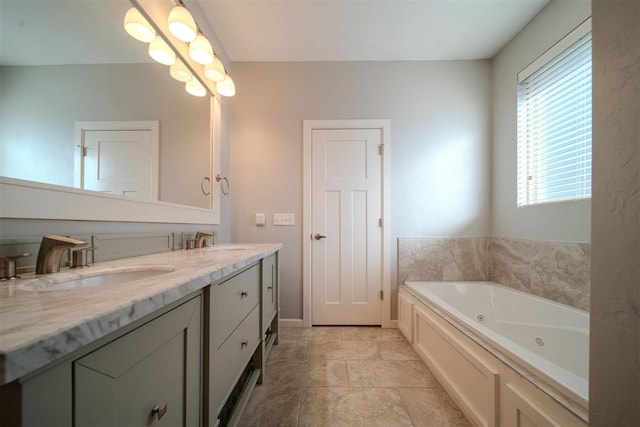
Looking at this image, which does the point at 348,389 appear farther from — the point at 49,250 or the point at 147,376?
the point at 49,250

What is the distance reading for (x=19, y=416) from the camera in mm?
288

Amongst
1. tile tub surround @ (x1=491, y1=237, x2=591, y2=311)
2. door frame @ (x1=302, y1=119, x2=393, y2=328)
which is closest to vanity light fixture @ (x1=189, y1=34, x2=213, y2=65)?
door frame @ (x1=302, y1=119, x2=393, y2=328)

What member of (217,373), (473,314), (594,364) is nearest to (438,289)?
(473,314)

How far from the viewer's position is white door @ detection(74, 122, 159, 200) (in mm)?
887

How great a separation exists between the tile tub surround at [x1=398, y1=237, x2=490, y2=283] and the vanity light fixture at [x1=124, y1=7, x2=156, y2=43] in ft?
Answer: 7.52

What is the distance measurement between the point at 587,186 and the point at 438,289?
1.20 m

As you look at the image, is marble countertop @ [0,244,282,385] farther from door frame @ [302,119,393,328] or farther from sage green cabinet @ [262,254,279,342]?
door frame @ [302,119,393,328]

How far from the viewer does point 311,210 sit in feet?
7.33

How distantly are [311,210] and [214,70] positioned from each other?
4.45 feet

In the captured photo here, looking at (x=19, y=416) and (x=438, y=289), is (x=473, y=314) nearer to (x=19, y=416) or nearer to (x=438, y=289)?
(x=438, y=289)

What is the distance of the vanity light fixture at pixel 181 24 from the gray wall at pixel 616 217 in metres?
1.73

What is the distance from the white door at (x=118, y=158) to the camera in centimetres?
89

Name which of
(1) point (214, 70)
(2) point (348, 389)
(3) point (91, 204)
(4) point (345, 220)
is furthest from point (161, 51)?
(2) point (348, 389)

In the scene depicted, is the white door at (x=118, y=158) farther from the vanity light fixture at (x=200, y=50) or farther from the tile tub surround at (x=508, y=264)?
the tile tub surround at (x=508, y=264)
